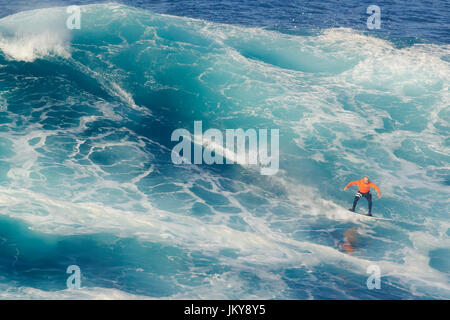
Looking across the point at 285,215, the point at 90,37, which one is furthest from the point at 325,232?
the point at 90,37

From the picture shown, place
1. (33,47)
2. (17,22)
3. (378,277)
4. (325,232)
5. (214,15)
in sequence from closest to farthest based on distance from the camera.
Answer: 1. (378,277)
2. (325,232)
3. (33,47)
4. (17,22)
5. (214,15)

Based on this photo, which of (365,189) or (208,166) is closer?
(365,189)

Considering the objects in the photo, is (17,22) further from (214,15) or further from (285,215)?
(285,215)

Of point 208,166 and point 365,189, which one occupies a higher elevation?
point 208,166

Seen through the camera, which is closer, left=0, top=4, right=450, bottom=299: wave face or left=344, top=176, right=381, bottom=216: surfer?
left=0, top=4, right=450, bottom=299: wave face

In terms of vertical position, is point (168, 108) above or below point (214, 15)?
below

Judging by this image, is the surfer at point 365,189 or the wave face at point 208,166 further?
the surfer at point 365,189
